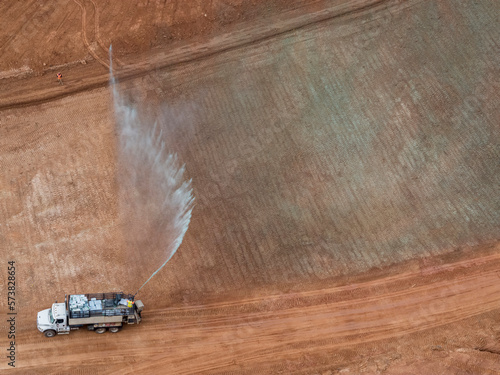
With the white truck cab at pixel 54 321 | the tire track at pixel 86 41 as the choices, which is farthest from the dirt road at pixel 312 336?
the tire track at pixel 86 41

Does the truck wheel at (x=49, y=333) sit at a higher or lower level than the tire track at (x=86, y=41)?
lower

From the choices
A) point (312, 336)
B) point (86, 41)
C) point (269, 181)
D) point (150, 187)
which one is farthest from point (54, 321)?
point (86, 41)

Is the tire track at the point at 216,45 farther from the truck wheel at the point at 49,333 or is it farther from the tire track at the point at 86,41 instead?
the truck wheel at the point at 49,333

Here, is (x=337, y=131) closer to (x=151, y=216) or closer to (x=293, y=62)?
(x=293, y=62)

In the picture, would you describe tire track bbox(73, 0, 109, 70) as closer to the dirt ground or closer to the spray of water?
the dirt ground

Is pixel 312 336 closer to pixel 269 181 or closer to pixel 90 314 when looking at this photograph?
pixel 269 181

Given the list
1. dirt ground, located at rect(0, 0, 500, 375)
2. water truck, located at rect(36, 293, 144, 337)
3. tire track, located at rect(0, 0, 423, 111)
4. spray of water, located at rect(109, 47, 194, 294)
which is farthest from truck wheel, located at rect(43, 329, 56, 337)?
tire track, located at rect(0, 0, 423, 111)
